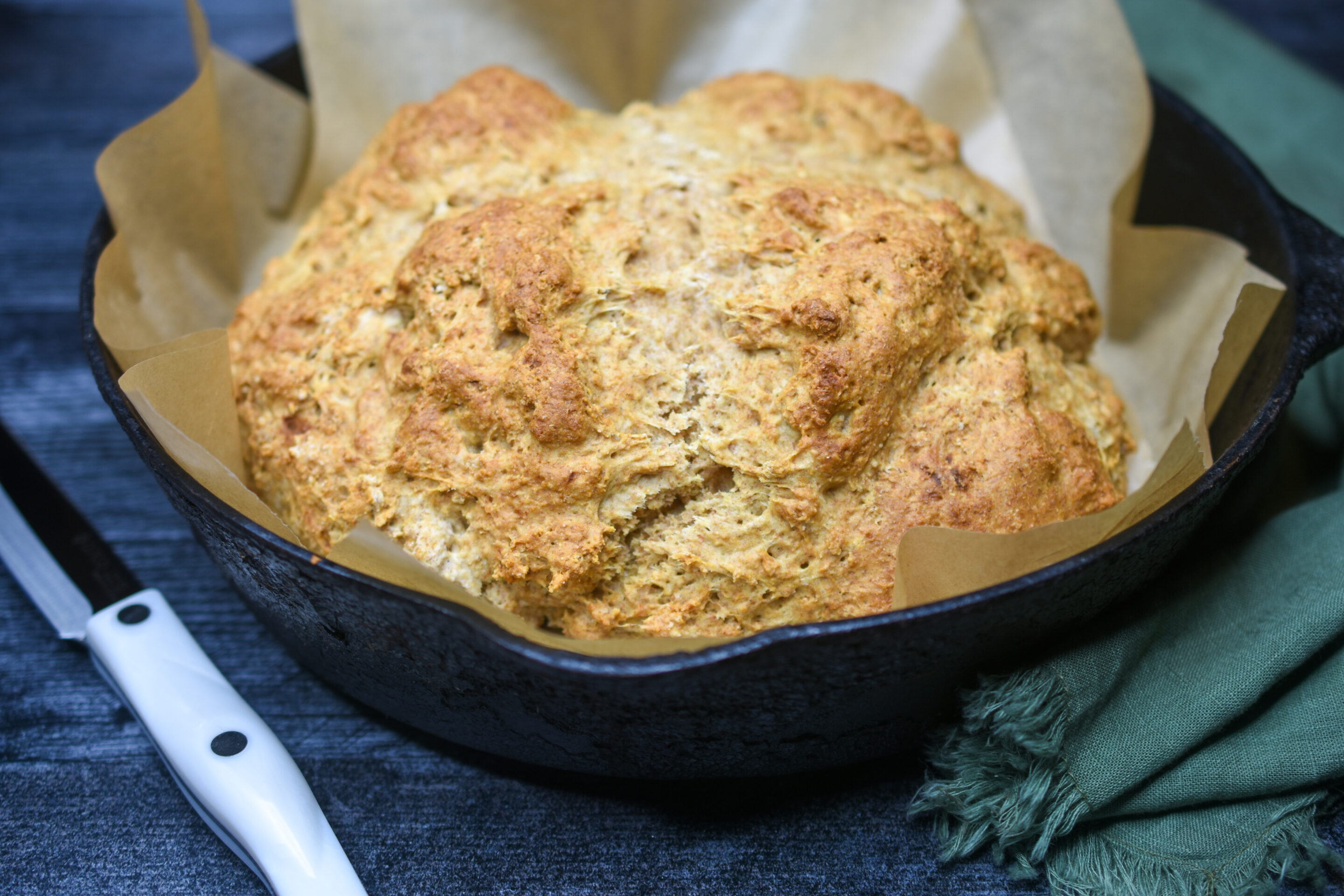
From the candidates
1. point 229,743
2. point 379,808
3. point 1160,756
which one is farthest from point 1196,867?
point 229,743

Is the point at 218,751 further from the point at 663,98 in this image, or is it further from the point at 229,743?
the point at 663,98

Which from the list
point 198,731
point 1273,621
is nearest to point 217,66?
point 198,731

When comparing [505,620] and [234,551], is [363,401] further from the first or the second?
[505,620]

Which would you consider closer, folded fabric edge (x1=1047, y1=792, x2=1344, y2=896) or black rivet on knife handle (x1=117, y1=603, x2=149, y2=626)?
folded fabric edge (x1=1047, y1=792, x2=1344, y2=896)

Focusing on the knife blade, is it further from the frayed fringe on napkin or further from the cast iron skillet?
the frayed fringe on napkin

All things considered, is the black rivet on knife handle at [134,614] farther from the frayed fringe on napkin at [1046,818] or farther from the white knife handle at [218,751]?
the frayed fringe on napkin at [1046,818]

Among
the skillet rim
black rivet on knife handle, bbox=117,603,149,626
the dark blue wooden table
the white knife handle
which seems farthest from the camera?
black rivet on knife handle, bbox=117,603,149,626

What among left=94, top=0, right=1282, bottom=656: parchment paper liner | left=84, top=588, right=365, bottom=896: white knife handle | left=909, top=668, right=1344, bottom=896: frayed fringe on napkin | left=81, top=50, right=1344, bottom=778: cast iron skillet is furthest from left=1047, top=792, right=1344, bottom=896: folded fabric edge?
left=84, top=588, right=365, bottom=896: white knife handle

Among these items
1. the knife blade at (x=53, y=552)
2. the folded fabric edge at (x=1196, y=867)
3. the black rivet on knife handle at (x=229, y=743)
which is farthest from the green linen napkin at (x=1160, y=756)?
the knife blade at (x=53, y=552)

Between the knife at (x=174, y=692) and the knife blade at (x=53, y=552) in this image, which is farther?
the knife blade at (x=53, y=552)
